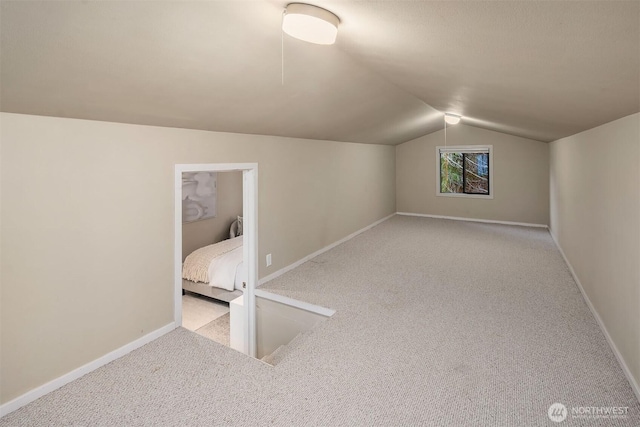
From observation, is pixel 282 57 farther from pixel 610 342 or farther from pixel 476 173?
pixel 476 173

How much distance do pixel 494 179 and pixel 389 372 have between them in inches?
237

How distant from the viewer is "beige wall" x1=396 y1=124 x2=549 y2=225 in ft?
21.9

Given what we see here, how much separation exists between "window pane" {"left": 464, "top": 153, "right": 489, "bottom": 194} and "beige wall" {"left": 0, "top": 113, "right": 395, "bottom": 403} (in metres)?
5.63

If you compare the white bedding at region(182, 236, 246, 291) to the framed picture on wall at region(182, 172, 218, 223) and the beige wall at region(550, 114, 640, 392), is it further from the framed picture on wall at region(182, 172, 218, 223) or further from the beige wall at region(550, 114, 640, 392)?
the beige wall at region(550, 114, 640, 392)

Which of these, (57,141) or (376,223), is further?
(376,223)

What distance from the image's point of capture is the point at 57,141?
6.68ft

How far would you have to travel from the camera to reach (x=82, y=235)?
7.22 ft

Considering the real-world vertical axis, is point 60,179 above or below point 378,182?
below

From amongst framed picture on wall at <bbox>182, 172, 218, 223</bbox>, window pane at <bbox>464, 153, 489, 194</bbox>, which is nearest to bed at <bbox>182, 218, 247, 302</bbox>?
framed picture on wall at <bbox>182, 172, 218, 223</bbox>

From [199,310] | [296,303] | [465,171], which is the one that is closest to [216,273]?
[199,310]

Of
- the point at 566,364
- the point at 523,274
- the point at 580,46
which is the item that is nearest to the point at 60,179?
the point at 580,46

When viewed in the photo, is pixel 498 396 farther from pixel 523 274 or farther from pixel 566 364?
pixel 523 274

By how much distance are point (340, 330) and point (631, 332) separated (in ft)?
6.00

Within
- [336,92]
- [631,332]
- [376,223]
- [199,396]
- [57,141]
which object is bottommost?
[199,396]
